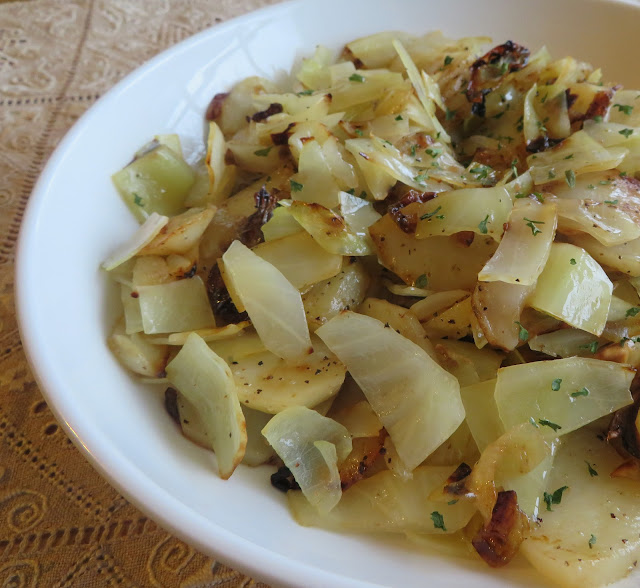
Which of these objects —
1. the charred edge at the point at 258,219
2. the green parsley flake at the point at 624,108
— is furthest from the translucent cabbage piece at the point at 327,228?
the green parsley flake at the point at 624,108

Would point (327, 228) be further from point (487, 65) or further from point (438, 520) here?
point (487, 65)

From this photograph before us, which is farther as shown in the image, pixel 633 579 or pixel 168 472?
pixel 168 472

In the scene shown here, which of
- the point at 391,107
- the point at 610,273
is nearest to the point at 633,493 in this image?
the point at 610,273

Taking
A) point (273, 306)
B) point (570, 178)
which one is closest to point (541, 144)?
point (570, 178)

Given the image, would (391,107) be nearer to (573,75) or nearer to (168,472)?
(573,75)

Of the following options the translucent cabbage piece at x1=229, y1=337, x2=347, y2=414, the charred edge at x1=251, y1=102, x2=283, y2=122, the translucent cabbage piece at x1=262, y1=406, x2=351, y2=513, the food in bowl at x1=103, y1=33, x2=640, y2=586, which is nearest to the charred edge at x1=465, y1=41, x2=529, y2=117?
the food in bowl at x1=103, y1=33, x2=640, y2=586

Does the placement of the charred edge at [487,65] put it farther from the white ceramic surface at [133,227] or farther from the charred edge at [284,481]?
the charred edge at [284,481]
